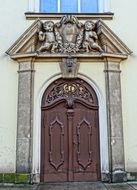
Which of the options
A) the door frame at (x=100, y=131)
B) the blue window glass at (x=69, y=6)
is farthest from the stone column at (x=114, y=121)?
the blue window glass at (x=69, y=6)

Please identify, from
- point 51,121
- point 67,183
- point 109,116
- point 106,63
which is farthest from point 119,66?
point 67,183

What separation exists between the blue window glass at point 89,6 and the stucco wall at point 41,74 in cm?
50

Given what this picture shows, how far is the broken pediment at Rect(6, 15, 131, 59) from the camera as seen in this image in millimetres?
9078

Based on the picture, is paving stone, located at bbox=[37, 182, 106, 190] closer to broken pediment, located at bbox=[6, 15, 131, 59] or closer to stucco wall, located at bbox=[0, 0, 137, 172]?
stucco wall, located at bbox=[0, 0, 137, 172]

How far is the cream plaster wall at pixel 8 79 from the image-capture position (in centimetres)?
877

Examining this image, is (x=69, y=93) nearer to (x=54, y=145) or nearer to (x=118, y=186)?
(x=54, y=145)

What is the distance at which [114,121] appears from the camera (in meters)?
8.89

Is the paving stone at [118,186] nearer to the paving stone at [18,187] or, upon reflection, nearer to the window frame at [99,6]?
the paving stone at [18,187]

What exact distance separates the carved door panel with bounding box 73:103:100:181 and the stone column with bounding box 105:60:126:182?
0.44m

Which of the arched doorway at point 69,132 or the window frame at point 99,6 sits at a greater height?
the window frame at point 99,6

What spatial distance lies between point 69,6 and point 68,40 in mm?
1242

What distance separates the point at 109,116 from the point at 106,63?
1459mm

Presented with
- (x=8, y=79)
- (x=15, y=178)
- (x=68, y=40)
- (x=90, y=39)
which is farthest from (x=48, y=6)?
(x=15, y=178)

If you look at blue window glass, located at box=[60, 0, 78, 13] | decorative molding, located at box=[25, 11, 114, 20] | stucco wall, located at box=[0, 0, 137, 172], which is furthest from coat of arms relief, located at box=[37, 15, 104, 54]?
blue window glass, located at box=[60, 0, 78, 13]
